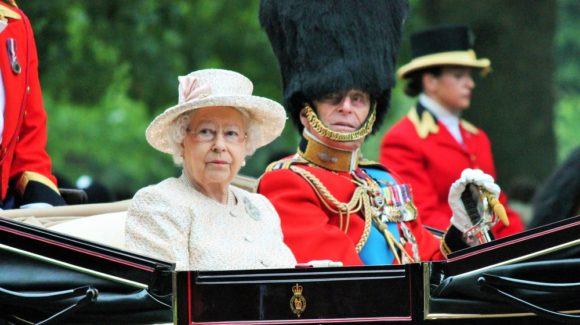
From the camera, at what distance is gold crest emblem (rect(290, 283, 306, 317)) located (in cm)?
511

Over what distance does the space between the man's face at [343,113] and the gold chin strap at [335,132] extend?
2cm

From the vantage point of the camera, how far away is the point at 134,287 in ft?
16.6

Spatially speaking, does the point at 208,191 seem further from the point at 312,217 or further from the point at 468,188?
the point at 468,188

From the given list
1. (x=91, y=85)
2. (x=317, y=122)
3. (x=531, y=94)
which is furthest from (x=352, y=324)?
(x=91, y=85)

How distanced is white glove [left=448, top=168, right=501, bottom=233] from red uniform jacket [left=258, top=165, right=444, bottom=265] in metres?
0.35

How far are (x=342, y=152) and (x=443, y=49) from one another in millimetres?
3255

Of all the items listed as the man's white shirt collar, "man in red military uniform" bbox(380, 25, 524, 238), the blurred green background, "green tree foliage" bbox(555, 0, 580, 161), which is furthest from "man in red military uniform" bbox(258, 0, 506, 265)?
"green tree foliage" bbox(555, 0, 580, 161)

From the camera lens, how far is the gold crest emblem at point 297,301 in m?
5.11

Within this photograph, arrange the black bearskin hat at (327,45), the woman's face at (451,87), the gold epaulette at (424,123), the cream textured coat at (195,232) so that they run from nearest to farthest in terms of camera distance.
Result: the cream textured coat at (195,232) → the black bearskin hat at (327,45) → the gold epaulette at (424,123) → the woman's face at (451,87)

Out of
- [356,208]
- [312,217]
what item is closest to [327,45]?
[356,208]

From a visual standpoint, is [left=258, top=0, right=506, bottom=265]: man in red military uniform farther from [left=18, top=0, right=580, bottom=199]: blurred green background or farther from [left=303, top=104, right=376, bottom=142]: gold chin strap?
[left=18, top=0, right=580, bottom=199]: blurred green background

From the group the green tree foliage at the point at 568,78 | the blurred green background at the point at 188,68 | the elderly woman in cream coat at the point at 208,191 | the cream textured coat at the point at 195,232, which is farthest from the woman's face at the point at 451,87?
the green tree foliage at the point at 568,78

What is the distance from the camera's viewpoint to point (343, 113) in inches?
251

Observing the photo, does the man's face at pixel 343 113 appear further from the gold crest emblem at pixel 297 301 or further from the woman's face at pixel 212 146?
the gold crest emblem at pixel 297 301
